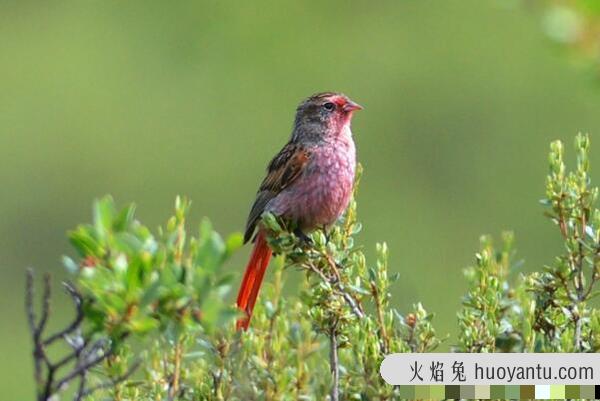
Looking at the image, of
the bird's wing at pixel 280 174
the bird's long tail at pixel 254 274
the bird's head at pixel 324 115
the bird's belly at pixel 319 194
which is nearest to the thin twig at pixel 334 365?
the bird's long tail at pixel 254 274

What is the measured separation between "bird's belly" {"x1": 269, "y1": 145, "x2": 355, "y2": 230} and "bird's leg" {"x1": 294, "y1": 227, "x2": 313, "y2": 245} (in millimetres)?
110

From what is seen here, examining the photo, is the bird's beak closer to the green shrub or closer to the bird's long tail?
the bird's long tail

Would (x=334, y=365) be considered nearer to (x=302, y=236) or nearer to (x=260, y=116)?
(x=302, y=236)

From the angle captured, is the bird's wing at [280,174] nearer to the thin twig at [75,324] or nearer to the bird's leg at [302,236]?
the bird's leg at [302,236]

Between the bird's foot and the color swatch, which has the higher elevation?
the bird's foot

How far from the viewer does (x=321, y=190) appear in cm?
754

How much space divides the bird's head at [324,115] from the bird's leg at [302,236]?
100 cm

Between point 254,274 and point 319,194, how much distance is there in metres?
0.60

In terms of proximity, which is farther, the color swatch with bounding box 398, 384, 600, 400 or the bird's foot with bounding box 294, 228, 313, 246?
the bird's foot with bounding box 294, 228, 313, 246

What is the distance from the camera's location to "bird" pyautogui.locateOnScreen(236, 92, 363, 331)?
7.21 m

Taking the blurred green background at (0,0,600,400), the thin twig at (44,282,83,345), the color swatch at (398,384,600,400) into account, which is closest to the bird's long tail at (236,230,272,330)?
the color swatch at (398,384,600,400)

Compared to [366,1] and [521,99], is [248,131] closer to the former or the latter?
[521,99]

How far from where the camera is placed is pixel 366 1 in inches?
2040

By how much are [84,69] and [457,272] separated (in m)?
17.1
